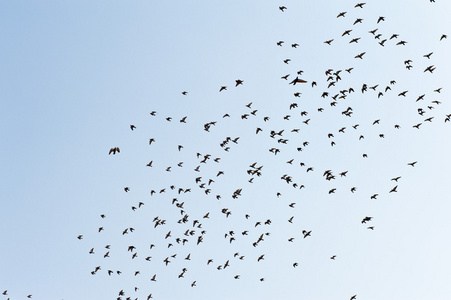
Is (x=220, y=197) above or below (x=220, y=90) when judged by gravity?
below

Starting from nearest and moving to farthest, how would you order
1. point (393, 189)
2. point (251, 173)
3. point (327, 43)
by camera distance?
point (327, 43) → point (393, 189) → point (251, 173)

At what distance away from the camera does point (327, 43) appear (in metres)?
46.4

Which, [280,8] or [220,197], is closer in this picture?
[280,8]

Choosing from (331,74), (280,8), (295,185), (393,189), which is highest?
(280,8)

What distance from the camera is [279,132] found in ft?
169

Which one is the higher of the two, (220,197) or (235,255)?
(220,197)

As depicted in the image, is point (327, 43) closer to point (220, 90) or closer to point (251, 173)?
point (220, 90)

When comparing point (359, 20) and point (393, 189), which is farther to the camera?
point (393, 189)

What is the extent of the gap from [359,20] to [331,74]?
5126mm

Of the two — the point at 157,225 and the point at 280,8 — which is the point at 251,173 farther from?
the point at 280,8

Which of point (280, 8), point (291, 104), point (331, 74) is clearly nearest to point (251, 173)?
point (291, 104)

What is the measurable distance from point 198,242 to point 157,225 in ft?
14.7

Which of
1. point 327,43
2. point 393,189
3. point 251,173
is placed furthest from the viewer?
point 251,173

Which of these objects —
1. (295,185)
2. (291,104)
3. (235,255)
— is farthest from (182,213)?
(291,104)
